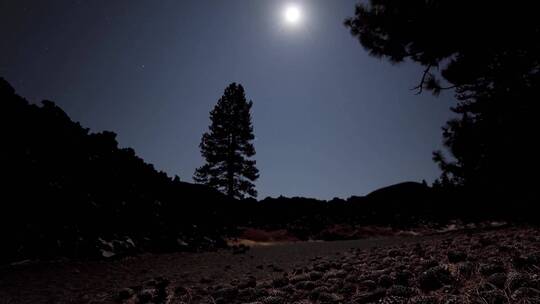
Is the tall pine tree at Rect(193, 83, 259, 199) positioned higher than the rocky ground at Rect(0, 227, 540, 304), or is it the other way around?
the tall pine tree at Rect(193, 83, 259, 199)

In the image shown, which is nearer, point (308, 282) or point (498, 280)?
point (498, 280)

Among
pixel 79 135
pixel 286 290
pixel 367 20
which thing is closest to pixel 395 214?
pixel 367 20

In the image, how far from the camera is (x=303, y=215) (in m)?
20.1

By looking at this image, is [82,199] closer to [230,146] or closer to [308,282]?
[308,282]

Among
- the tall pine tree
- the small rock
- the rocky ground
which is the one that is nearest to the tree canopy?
the rocky ground

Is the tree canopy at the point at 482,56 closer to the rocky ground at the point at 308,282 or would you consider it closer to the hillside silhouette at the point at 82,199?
the rocky ground at the point at 308,282

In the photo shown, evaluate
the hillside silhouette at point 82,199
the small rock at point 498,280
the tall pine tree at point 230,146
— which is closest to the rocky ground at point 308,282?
the small rock at point 498,280

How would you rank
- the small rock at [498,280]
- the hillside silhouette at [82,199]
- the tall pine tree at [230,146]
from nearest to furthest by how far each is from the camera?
the small rock at [498,280], the hillside silhouette at [82,199], the tall pine tree at [230,146]

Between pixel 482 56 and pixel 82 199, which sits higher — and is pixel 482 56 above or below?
above

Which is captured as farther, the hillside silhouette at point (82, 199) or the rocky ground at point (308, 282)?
the hillside silhouette at point (82, 199)

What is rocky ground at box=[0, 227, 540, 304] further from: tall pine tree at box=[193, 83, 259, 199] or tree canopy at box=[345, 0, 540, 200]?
tall pine tree at box=[193, 83, 259, 199]

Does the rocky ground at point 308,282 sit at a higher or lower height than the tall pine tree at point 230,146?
lower

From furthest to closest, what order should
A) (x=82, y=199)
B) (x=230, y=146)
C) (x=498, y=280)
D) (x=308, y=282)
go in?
(x=230, y=146) < (x=82, y=199) < (x=308, y=282) < (x=498, y=280)

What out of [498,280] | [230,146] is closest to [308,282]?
[498,280]
